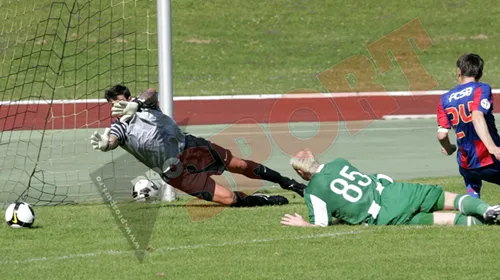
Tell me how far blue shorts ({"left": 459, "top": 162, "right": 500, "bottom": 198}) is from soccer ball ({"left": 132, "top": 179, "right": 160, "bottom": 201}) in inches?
148

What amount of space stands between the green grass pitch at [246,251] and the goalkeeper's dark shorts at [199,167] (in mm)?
642

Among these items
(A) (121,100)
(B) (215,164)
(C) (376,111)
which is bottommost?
(C) (376,111)

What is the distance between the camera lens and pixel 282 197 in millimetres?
11273

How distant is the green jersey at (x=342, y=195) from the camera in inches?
350

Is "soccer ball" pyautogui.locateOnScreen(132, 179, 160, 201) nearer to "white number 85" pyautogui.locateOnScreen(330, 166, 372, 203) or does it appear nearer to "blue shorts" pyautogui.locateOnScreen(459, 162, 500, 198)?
"white number 85" pyautogui.locateOnScreen(330, 166, 372, 203)

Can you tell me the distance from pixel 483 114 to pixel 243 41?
831 inches

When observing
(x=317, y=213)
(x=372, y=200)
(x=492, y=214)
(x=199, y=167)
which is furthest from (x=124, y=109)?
(x=492, y=214)

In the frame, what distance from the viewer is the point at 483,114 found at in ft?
30.6

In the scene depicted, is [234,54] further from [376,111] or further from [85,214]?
[85,214]

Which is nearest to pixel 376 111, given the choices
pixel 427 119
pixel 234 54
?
pixel 427 119

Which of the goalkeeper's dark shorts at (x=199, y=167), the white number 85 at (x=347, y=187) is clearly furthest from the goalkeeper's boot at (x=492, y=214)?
the goalkeeper's dark shorts at (x=199, y=167)

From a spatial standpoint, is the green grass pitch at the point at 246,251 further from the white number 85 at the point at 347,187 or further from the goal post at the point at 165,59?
the goal post at the point at 165,59

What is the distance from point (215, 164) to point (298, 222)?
217 centimetres

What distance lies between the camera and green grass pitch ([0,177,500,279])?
24.0ft
